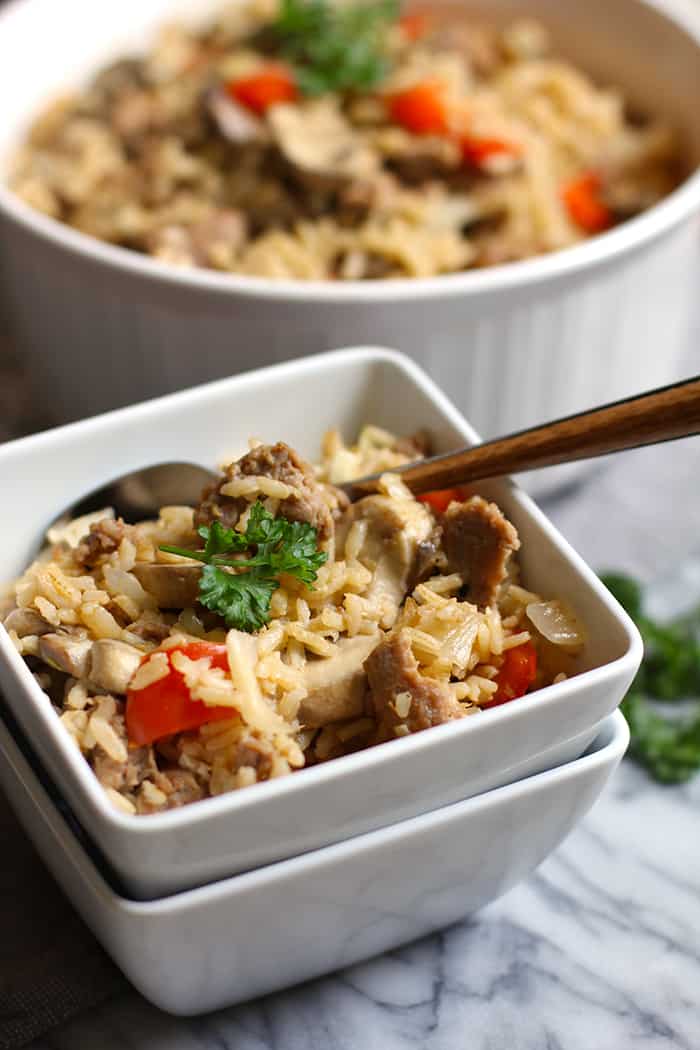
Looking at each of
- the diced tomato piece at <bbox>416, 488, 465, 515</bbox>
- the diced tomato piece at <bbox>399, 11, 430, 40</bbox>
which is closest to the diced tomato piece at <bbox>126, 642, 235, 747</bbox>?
the diced tomato piece at <bbox>416, 488, 465, 515</bbox>

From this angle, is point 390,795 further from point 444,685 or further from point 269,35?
point 269,35

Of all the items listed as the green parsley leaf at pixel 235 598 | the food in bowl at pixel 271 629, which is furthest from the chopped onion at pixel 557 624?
the green parsley leaf at pixel 235 598

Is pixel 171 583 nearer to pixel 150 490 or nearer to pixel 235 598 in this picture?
pixel 235 598

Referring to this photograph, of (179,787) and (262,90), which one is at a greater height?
(262,90)

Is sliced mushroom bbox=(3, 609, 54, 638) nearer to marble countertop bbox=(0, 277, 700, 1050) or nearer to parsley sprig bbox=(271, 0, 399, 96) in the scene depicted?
marble countertop bbox=(0, 277, 700, 1050)

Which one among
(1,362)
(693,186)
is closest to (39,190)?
(1,362)

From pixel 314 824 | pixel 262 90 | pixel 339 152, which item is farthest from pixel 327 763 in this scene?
pixel 262 90
